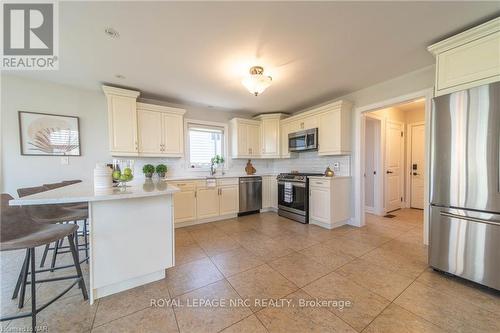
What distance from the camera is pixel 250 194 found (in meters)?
4.32

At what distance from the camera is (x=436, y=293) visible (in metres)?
1.69

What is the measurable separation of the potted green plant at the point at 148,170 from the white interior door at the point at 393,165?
5.11m

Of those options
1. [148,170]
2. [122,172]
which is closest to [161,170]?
[148,170]

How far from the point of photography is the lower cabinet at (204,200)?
357 centimetres

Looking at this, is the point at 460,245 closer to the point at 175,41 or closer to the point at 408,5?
the point at 408,5

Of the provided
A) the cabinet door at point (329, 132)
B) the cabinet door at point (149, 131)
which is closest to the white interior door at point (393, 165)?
the cabinet door at point (329, 132)

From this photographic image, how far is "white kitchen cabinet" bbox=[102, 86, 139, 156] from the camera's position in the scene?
306 centimetres

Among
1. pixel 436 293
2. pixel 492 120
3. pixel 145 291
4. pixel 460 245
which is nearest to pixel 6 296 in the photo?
pixel 145 291

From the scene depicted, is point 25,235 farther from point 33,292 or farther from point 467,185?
point 467,185

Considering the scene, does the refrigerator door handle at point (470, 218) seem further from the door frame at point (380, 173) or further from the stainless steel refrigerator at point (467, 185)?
the door frame at point (380, 173)

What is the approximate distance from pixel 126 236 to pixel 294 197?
9.91 ft

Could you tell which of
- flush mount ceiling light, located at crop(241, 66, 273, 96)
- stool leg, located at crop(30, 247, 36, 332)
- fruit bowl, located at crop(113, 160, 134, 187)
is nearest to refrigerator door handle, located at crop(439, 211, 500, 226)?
flush mount ceiling light, located at crop(241, 66, 273, 96)

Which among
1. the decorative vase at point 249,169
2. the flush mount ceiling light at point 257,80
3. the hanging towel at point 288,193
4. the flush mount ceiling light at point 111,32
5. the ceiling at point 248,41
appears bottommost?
the hanging towel at point 288,193

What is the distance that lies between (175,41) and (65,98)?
2.47m
